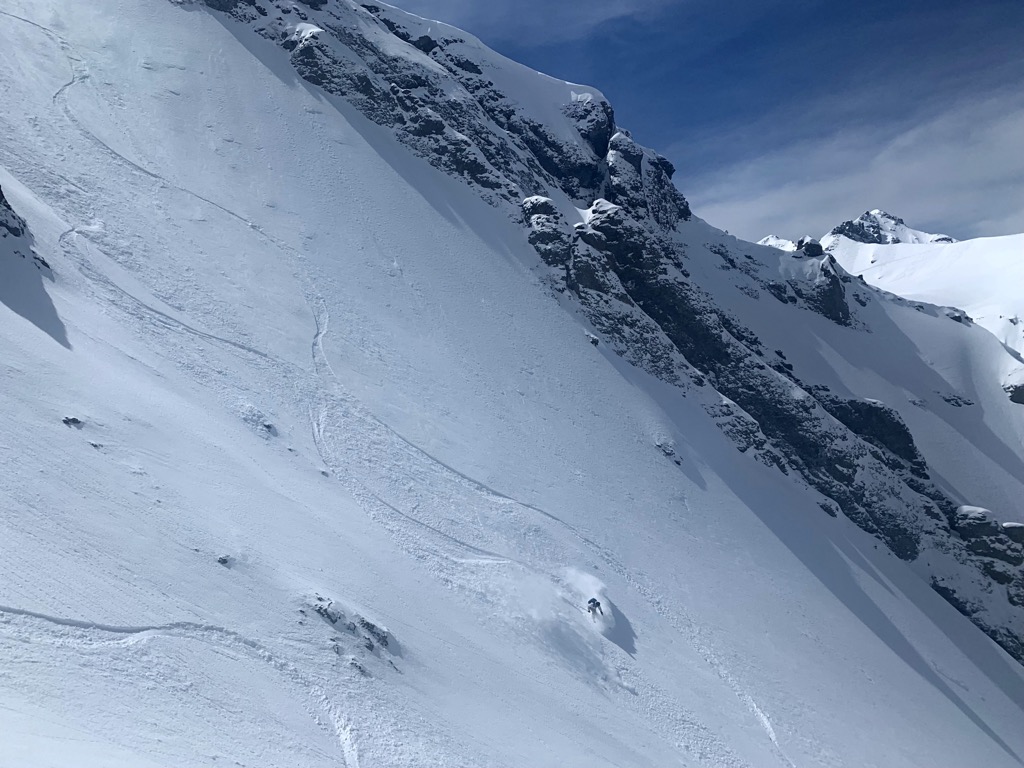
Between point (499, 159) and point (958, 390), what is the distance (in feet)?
165

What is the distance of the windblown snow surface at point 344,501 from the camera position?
19.8 m

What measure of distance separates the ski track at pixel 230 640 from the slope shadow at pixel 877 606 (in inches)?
1238

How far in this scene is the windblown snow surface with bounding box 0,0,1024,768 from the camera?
19766 millimetres

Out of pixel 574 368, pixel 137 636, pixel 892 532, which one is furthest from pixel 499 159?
pixel 137 636

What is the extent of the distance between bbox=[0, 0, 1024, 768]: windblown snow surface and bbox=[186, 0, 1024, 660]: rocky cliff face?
251 cm

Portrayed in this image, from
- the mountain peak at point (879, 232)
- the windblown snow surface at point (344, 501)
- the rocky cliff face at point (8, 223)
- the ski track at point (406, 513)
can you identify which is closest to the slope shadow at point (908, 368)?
the windblown snow surface at point (344, 501)

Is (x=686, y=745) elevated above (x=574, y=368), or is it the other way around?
(x=574, y=368)

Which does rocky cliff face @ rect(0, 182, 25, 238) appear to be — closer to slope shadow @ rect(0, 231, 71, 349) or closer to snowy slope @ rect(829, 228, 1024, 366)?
slope shadow @ rect(0, 231, 71, 349)

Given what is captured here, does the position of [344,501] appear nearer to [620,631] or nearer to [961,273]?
[620,631]

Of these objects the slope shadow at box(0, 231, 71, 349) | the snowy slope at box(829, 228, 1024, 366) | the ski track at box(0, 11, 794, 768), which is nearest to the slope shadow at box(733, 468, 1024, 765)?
the ski track at box(0, 11, 794, 768)

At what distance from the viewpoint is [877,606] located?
4450 centimetres

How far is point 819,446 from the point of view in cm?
5544

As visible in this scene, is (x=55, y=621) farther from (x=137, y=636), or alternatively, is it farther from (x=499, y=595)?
(x=499, y=595)

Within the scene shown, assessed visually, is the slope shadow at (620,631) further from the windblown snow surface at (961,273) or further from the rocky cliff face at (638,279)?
the windblown snow surface at (961,273)
